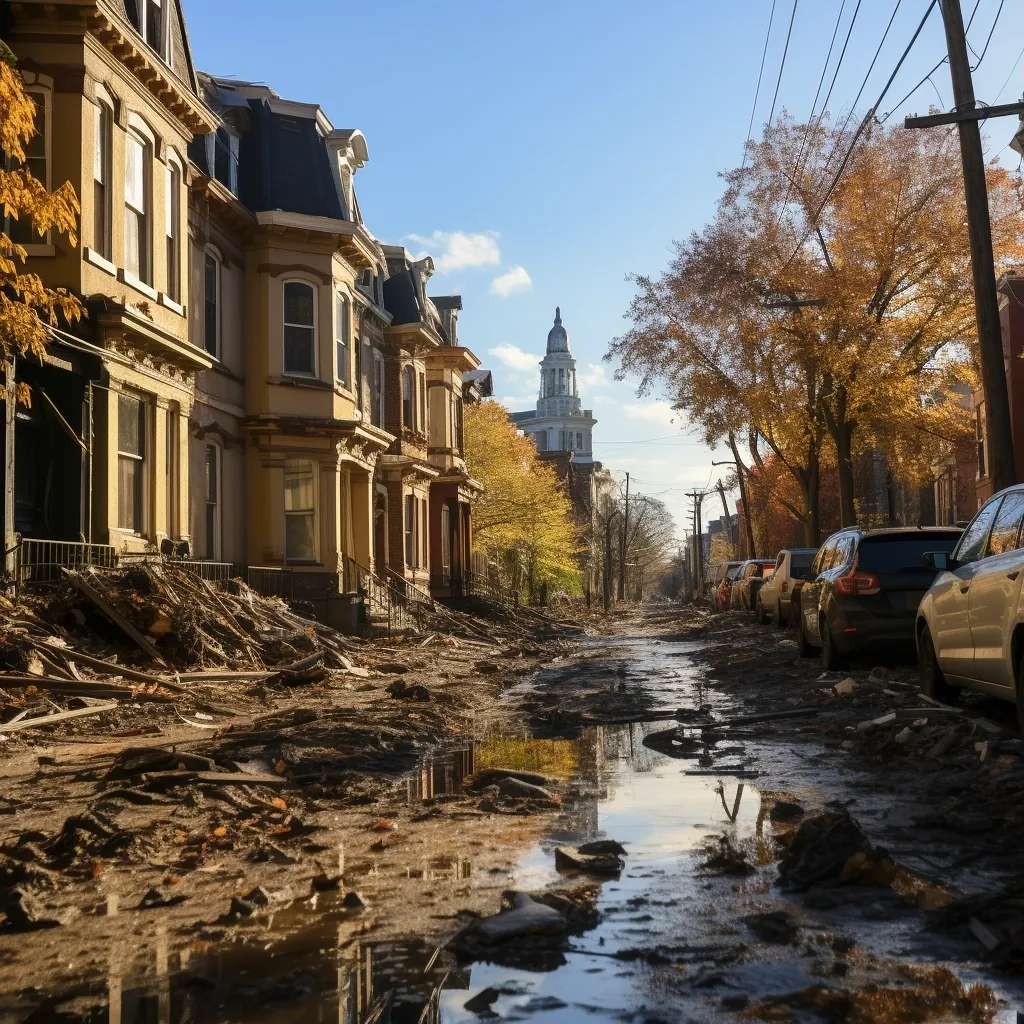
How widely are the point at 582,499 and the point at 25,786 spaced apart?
109m

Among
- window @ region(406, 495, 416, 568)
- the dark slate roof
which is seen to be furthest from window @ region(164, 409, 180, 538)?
window @ region(406, 495, 416, 568)

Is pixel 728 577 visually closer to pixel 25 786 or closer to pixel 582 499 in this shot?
pixel 25 786

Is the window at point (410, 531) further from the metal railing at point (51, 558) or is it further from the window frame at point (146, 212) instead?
the metal railing at point (51, 558)

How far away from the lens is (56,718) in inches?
420

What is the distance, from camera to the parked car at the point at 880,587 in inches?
550

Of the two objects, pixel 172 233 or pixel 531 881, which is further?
pixel 172 233

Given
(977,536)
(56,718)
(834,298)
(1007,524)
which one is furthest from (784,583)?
(56,718)

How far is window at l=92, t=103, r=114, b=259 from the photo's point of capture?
55.3ft

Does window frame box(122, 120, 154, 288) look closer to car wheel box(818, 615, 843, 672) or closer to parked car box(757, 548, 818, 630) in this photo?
car wheel box(818, 615, 843, 672)

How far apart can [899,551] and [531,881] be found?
992 centimetres

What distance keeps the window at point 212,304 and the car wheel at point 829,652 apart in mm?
13200

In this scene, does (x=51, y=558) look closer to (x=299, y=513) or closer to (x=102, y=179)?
(x=102, y=179)

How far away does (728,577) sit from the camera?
154ft

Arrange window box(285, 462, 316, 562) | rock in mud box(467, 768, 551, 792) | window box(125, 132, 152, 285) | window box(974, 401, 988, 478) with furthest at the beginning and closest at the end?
window box(974, 401, 988, 478), window box(285, 462, 316, 562), window box(125, 132, 152, 285), rock in mud box(467, 768, 551, 792)
